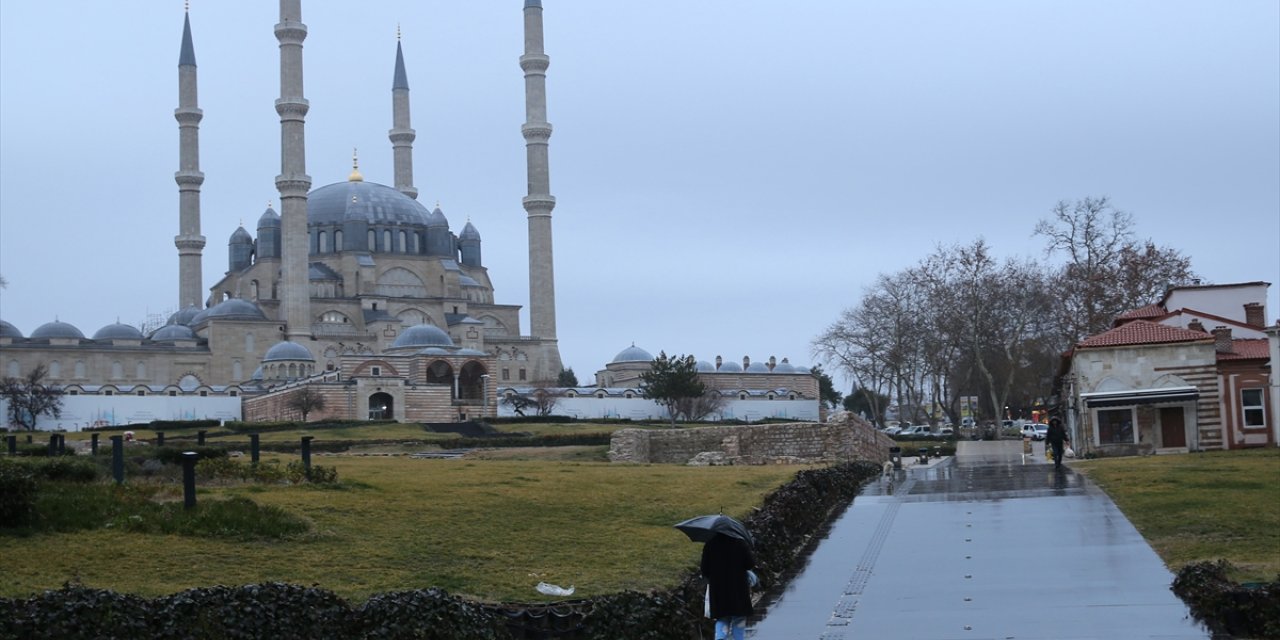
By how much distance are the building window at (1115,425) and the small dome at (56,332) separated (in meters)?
56.3

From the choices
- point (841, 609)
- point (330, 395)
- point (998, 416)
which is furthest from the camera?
point (330, 395)

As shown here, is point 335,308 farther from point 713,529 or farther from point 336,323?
point 713,529

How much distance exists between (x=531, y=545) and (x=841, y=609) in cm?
314

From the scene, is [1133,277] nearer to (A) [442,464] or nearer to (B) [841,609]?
(A) [442,464]

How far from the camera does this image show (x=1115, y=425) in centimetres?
3123

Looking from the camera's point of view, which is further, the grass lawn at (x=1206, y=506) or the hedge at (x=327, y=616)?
the grass lawn at (x=1206, y=506)

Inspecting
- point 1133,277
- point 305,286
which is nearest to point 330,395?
point 305,286

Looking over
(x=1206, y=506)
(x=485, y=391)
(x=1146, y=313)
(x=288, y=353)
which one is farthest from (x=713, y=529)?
(x=288, y=353)

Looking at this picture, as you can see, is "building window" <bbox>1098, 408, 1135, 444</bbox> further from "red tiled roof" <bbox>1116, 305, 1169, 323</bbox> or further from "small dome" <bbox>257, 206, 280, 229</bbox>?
"small dome" <bbox>257, 206, 280, 229</bbox>

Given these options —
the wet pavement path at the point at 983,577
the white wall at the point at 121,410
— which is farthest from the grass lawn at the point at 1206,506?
the white wall at the point at 121,410

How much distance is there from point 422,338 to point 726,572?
63285 millimetres

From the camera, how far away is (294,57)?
2766 inches

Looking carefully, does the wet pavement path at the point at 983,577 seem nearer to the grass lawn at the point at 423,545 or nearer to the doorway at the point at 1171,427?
the grass lawn at the point at 423,545

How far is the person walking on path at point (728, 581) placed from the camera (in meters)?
9.90
